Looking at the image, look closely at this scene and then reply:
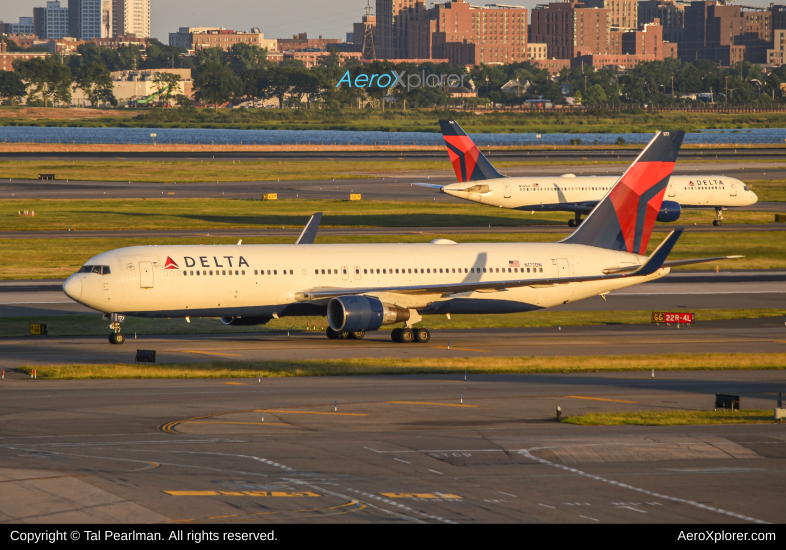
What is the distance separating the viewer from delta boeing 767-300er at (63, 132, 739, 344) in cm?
4819

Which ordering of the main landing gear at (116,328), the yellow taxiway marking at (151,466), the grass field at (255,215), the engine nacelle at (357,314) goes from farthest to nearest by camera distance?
the grass field at (255,215) → the main landing gear at (116,328) → the engine nacelle at (357,314) → the yellow taxiway marking at (151,466)

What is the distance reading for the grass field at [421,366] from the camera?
41.9 m

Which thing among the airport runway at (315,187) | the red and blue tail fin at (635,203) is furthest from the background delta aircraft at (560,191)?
the red and blue tail fin at (635,203)

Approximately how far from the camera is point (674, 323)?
5719cm

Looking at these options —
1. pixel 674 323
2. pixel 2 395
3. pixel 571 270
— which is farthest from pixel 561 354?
pixel 2 395

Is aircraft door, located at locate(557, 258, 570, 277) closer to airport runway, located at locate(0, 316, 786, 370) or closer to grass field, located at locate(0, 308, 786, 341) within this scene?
airport runway, located at locate(0, 316, 786, 370)

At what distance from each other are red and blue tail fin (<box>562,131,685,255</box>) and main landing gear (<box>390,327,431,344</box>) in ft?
36.7

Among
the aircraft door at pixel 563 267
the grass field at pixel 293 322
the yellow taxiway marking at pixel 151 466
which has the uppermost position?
the aircraft door at pixel 563 267

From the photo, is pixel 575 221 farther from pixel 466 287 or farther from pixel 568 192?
pixel 466 287

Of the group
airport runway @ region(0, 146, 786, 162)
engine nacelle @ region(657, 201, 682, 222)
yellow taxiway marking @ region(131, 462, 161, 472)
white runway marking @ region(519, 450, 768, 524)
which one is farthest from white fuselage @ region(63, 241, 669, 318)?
airport runway @ region(0, 146, 786, 162)

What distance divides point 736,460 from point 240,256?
27664 millimetres

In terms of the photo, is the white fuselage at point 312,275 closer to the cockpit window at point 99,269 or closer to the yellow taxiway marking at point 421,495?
the cockpit window at point 99,269

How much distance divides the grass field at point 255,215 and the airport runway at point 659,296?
27.6 m
